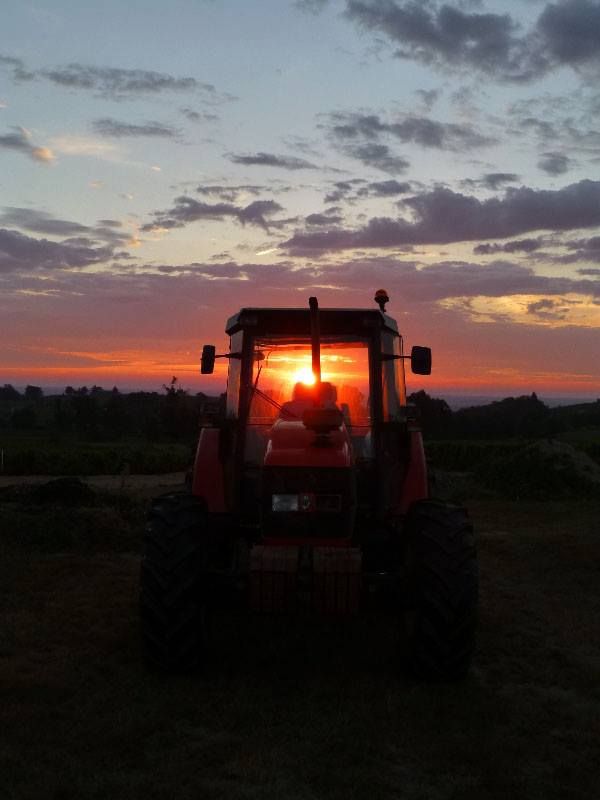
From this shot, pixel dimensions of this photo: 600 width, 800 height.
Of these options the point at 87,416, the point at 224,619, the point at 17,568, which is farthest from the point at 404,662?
the point at 87,416

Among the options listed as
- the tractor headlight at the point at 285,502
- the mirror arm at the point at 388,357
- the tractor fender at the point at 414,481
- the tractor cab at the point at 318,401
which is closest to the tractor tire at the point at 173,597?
the tractor headlight at the point at 285,502

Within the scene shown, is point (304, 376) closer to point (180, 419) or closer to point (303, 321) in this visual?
point (303, 321)

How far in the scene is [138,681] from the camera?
5812 millimetres

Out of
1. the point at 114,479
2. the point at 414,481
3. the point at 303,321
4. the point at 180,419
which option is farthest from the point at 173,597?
the point at 180,419

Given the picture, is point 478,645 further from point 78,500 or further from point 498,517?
point 498,517

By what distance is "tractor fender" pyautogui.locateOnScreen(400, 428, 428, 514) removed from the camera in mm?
6793

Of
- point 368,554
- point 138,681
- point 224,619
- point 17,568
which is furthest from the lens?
point 17,568

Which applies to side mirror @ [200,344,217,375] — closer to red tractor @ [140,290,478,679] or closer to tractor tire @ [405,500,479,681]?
red tractor @ [140,290,478,679]

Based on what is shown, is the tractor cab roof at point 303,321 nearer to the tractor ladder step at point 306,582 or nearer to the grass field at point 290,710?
the tractor ladder step at point 306,582

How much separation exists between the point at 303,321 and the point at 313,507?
5.60ft

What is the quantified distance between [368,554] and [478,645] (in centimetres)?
131

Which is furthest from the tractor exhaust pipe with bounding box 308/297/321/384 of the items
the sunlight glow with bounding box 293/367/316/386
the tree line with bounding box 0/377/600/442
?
the tree line with bounding box 0/377/600/442

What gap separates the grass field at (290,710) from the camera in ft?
14.2

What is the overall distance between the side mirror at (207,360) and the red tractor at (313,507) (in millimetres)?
17
